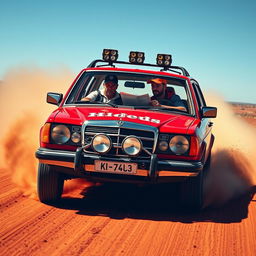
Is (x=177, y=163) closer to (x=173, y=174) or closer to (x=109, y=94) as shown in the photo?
(x=173, y=174)

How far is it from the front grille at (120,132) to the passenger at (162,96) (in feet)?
4.11

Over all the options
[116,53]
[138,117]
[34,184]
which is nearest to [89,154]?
[138,117]

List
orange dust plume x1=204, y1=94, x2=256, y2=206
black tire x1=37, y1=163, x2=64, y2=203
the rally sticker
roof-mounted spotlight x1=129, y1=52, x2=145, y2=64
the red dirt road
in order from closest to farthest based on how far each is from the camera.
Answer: the red dirt road
the rally sticker
black tire x1=37, y1=163, x2=64, y2=203
orange dust plume x1=204, y1=94, x2=256, y2=206
roof-mounted spotlight x1=129, y1=52, x2=145, y2=64

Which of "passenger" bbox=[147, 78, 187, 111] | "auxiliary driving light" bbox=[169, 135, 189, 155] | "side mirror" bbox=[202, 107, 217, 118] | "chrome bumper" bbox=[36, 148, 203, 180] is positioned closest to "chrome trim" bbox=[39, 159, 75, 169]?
"chrome bumper" bbox=[36, 148, 203, 180]

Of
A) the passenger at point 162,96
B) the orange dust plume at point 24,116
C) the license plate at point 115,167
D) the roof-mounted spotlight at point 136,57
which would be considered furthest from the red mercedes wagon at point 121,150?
the roof-mounted spotlight at point 136,57

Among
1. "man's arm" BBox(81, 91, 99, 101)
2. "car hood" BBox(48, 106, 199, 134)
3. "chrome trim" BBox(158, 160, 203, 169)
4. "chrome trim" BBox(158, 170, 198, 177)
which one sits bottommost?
"chrome trim" BBox(158, 170, 198, 177)

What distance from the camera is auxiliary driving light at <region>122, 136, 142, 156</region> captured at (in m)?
5.05

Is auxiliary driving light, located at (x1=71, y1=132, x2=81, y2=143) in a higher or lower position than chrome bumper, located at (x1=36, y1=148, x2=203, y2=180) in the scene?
higher

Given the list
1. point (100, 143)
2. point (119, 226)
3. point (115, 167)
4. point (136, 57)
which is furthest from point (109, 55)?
point (119, 226)

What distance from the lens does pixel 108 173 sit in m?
5.15

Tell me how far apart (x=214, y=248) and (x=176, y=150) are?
1.23m

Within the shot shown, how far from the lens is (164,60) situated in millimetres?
7219

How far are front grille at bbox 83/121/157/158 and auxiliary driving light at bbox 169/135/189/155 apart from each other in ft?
0.70

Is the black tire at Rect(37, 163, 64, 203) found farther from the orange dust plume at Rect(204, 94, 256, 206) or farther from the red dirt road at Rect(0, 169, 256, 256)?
the orange dust plume at Rect(204, 94, 256, 206)
